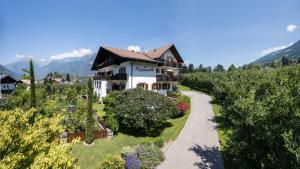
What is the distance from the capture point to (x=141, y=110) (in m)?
21.2

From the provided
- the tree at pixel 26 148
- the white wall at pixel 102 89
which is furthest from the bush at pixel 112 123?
the white wall at pixel 102 89

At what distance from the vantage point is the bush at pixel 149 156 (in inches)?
574

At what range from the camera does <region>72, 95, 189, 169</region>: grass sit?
15.6m

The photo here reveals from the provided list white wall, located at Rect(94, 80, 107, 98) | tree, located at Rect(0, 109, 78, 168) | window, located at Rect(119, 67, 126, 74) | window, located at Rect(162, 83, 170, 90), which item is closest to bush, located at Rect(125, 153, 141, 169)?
tree, located at Rect(0, 109, 78, 168)

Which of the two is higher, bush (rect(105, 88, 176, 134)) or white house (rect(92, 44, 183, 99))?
white house (rect(92, 44, 183, 99))

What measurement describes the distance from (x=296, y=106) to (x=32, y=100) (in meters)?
26.8

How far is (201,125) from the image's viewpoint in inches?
992

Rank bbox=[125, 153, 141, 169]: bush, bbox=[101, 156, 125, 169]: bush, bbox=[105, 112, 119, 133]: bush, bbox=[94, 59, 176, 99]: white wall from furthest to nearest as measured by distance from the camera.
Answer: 1. bbox=[94, 59, 176, 99]: white wall
2. bbox=[105, 112, 119, 133]: bush
3. bbox=[125, 153, 141, 169]: bush
4. bbox=[101, 156, 125, 169]: bush

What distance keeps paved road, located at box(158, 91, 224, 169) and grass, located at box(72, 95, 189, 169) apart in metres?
1.21

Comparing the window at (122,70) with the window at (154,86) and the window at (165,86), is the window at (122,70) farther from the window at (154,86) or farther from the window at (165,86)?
the window at (165,86)

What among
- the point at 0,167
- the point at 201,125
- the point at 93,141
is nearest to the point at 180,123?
the point at 201,125

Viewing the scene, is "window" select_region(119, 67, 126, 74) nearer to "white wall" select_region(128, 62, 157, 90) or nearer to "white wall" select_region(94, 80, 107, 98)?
"white wall" select_region(128, 62, 157, 90)

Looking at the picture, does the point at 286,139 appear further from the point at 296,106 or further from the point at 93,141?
the point at 93,141

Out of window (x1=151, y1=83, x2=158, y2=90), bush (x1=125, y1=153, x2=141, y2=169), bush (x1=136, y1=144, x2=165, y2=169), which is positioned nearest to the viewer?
bush (x1=125, y1=153, x2=141, y2=169)
